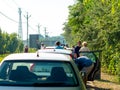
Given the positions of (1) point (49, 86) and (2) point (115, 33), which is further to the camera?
(2) point (115, 33)

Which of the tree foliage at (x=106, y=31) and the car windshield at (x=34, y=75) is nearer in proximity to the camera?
the car windshield at (x=34, y=75)

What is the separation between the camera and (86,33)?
29109 millimetres

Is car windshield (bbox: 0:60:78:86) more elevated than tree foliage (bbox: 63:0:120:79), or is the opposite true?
tree foliage (bbox: 63:0:120:79)

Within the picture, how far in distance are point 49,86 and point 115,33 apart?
1196 centimetres

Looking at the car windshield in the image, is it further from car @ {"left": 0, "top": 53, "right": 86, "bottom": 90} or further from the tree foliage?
the tree foliage

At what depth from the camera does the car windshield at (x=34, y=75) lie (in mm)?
7141

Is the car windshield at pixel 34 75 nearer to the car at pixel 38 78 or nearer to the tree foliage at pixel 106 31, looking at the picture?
the car at pixel 38 78

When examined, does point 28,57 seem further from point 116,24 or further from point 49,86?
point 116,24

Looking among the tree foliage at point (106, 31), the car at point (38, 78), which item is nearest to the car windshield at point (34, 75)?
the car at point (38, 78)

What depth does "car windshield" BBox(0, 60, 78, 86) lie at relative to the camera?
7141mm

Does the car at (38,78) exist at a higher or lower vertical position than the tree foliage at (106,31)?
lower

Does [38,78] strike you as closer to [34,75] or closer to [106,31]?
[34,75]

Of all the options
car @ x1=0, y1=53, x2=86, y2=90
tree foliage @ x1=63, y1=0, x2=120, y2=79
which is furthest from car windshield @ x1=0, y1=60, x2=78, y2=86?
tree foliage @ x1=63, y1=0, x2=120, y2=79

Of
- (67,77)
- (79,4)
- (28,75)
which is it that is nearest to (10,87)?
(28,75)
